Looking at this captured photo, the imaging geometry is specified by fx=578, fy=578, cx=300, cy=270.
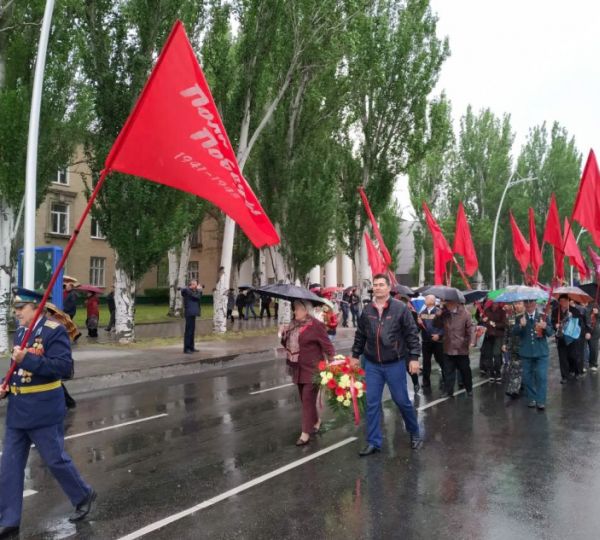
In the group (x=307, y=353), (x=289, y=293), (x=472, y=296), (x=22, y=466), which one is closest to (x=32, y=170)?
(x=289, y=293)

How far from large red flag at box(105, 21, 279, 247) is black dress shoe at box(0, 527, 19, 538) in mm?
3115

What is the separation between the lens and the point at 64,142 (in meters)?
19.4

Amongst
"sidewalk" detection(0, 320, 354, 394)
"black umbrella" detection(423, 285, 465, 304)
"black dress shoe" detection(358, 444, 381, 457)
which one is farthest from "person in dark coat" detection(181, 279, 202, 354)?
"black dress shoe" detection(358, 444, 381, 457)

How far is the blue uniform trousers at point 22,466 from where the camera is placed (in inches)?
166

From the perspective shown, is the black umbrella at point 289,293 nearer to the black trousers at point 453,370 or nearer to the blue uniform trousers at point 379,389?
the blue uniform trousers at point 379,389

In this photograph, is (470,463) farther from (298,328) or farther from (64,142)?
(64,142)

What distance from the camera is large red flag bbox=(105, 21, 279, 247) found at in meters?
5.55

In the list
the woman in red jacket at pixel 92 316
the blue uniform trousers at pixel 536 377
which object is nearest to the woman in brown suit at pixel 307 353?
the blue uniform trousers at pixel 536 377

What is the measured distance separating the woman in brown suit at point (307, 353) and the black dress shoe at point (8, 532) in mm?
3252

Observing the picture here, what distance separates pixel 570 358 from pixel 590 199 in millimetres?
3433

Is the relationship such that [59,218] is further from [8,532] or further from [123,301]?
[8,532]

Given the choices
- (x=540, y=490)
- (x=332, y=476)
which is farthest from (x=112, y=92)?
(x=540, y=490)

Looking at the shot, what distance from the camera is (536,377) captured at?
8859mm

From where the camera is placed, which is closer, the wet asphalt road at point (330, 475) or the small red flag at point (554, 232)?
the wet asphalt road at point (330, 475)
